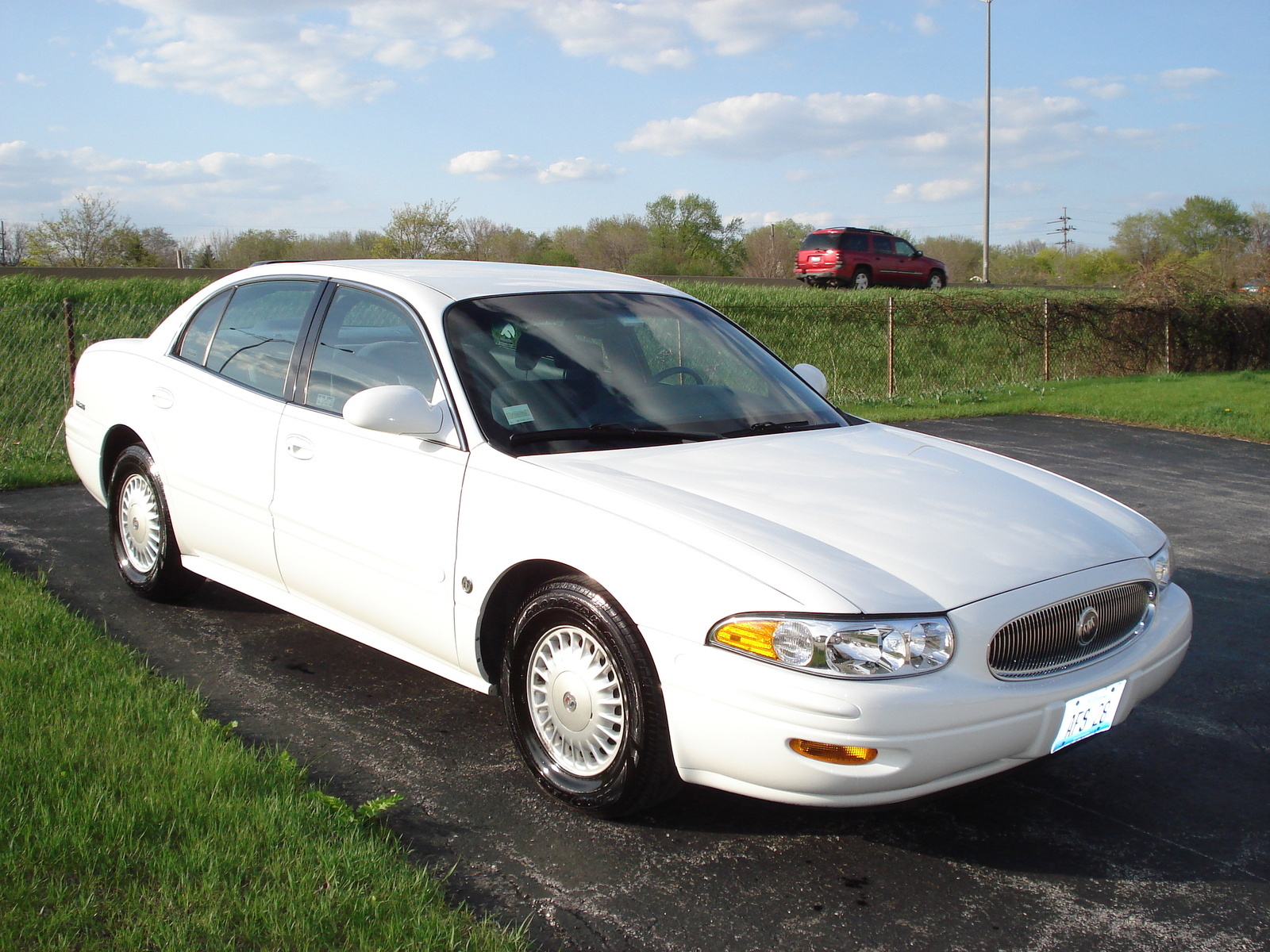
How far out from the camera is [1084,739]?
3.07m

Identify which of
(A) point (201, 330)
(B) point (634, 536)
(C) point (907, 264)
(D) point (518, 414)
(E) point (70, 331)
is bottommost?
(B) point (634, 536)

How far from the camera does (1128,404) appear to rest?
15.2 metres

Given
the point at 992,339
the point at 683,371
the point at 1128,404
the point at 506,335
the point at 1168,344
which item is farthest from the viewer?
the point at 1168,344

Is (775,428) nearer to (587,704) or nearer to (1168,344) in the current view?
(587,704)

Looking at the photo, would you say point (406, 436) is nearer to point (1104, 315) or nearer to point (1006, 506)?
point (1006, 506)

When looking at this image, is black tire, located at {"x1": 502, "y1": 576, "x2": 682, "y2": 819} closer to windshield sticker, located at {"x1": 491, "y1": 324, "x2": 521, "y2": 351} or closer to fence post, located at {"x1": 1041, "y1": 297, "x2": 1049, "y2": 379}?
windshield sticker, located at {"x1": 491, "y1": 324, "x2": 521, "y2": 351}

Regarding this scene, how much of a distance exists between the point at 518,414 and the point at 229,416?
156cm

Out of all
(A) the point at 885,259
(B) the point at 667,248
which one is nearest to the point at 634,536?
(A) the point at 885,259

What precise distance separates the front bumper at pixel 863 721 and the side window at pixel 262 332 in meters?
2.40

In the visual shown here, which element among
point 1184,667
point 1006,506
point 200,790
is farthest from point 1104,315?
point 200,790

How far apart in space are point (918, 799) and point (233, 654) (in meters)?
3.04

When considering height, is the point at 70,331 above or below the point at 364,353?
above

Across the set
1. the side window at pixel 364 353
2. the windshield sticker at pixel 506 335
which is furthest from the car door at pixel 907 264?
the windshield sticker at pixel 506 335

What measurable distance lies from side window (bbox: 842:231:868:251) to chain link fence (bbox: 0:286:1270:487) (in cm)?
820
